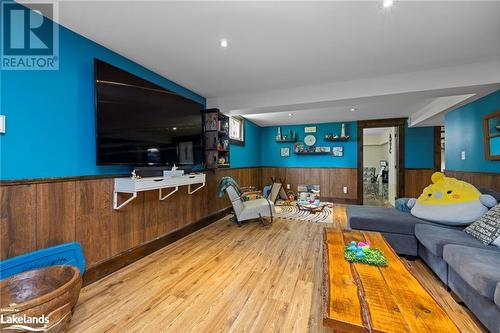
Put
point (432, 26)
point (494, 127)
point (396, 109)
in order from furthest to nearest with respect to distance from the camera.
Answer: point (396, 109)
point (494, 127)
point (432, 26)

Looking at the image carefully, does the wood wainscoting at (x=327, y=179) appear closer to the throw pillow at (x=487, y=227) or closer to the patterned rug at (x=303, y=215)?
the patterned rug at (x=303, y=215)

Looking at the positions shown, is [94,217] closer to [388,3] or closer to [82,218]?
[82,218]

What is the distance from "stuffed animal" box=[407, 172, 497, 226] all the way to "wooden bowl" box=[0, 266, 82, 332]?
11.4 feet

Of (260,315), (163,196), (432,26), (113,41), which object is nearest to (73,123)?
(113,41)

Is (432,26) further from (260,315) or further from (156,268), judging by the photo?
(156,268)

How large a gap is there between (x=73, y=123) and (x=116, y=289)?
157cm

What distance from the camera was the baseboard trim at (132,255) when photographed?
6.63ft

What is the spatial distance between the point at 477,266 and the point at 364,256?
73cm

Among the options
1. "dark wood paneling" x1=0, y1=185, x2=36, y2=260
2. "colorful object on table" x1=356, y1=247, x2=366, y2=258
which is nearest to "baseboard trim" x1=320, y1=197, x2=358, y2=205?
"colorful object on table" x1=356, y1=247, x2=366, y2=258

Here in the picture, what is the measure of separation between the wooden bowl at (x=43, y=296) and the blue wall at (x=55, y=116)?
73cm

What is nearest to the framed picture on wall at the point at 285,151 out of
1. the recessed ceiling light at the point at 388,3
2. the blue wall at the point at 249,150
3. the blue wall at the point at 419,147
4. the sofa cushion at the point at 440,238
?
the blue wall at the point at 249,150

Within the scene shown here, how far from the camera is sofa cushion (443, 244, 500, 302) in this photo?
132 cm

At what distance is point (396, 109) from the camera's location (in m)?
4.47

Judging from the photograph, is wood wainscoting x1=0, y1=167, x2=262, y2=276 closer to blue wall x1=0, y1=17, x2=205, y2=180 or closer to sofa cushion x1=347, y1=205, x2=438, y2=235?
blue wall x1=0, y1=17, x2=205, y2=180
